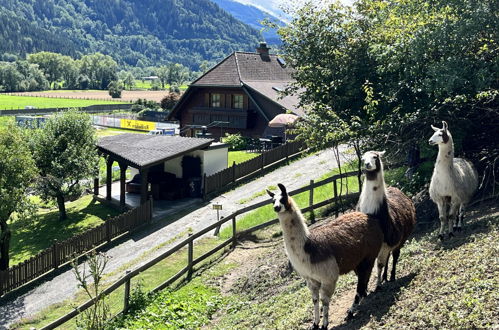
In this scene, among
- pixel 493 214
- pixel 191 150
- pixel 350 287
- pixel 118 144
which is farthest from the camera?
pixel 118 144

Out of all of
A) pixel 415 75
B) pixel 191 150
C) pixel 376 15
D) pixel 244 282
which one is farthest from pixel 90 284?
pixel 376 15

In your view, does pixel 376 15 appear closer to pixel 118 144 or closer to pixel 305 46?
pixel 305 46

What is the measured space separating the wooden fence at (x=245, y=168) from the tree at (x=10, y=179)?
8515 millimetres

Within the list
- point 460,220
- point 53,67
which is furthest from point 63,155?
point 53,67

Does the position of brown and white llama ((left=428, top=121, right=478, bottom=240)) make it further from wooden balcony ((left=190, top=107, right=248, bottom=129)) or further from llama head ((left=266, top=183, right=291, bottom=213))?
wooden balcony ((left=190, top=107, right=248, bottom=129))

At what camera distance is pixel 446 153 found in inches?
443

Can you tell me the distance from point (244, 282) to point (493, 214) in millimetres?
6056

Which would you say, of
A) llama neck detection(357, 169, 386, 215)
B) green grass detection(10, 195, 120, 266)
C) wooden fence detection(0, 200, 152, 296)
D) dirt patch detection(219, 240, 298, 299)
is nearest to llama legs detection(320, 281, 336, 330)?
llama neck detection(357, 169, 386, 215)

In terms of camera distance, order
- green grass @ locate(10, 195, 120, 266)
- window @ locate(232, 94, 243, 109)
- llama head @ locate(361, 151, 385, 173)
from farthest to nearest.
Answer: window @ locate(232, 94, 243, 109) → green grass @ locate(10, 195, 120, 266) → llama head @ locate(361, 151, 385, 173)

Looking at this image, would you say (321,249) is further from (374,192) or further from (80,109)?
(80,109)

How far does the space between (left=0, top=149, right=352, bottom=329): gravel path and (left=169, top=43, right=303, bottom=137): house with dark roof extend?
432 inches

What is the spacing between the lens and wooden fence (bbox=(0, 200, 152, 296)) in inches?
717

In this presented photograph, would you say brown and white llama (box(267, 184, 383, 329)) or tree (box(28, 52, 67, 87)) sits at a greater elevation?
tree (box(28, 52, 67, 87))

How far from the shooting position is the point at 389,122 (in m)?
15.6
